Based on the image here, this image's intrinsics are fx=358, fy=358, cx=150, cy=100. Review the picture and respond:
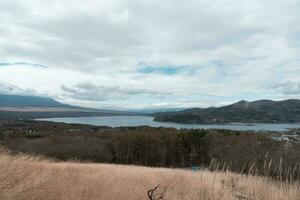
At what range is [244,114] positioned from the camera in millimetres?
179500

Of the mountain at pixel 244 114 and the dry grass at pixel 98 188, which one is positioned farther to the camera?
the mountain at pixel 244 114

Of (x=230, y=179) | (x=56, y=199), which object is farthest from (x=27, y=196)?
(x=230, y=179)

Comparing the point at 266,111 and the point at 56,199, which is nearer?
the point at 56,199

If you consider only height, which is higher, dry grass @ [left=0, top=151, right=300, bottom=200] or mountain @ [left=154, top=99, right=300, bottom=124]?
mountain @ [left=154, top=99, right=300, bottom=124]

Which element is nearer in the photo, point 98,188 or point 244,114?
point 98,188

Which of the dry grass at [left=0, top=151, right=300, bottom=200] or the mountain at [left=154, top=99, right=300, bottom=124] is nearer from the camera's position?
the dry grass at [left=0, top=151, right=300, bottom=200]

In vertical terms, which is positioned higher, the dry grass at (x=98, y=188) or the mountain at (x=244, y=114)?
the mountain at (x=244, y=114)

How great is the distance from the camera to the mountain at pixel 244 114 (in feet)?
499

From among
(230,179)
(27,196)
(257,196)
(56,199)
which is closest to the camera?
(27,196)

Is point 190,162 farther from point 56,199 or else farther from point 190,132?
point 56,199

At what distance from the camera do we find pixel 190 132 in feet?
214

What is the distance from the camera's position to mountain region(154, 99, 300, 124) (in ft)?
499

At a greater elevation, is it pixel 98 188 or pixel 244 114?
pixel 244 114

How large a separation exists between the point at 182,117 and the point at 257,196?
466 feet
